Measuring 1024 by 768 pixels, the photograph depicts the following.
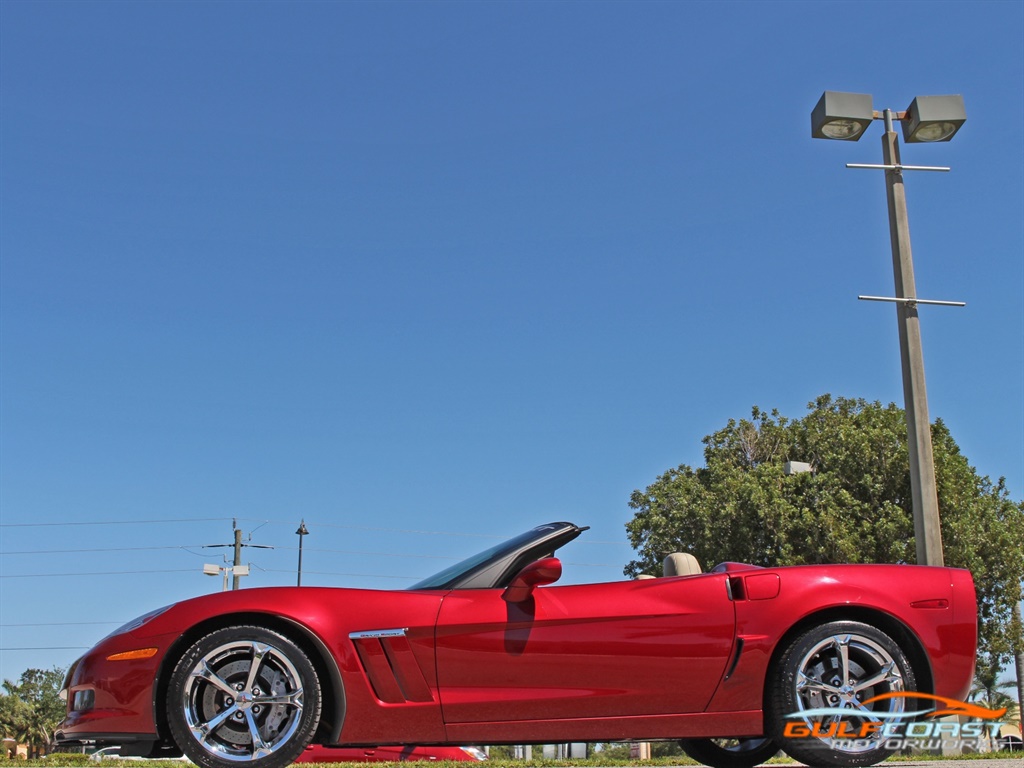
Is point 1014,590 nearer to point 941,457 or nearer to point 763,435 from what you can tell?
point 941,457


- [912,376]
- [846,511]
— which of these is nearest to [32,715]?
[846,511]

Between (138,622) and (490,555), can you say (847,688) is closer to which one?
(490,555)

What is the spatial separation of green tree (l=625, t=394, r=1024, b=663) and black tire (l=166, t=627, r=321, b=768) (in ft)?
67.5

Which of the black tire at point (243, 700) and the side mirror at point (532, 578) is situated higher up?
the side mirror at point (532, 578)

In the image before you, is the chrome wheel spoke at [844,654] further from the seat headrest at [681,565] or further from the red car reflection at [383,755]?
the red car reflection at [383,755]

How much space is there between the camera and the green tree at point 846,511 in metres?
23.4

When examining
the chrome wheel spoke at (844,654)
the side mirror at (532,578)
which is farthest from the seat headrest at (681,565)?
the side mirror at (532,578)

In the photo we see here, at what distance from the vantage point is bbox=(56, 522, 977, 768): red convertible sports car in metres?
4.37

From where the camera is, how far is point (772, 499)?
24594mm

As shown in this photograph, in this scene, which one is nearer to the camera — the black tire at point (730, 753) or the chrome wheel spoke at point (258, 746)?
the chrome wheel spoke at point (258, 746)

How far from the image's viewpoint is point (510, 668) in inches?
175

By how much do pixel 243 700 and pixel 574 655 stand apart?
1425 millimetres

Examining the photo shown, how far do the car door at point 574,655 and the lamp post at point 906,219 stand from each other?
601cm

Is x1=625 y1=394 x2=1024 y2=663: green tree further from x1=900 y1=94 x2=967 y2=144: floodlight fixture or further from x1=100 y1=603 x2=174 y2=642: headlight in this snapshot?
x1=100 y1=603 x2=174 y2=642: headlight
